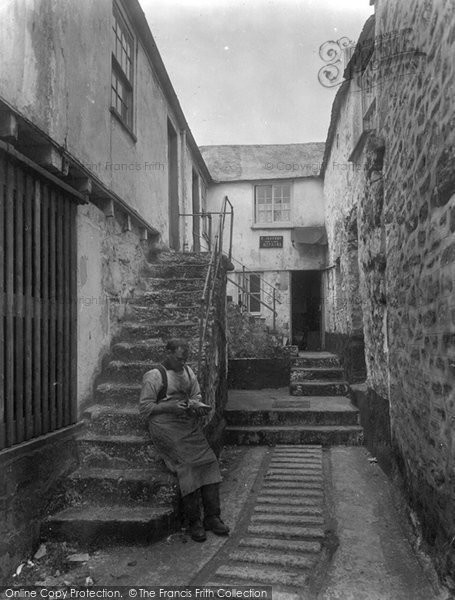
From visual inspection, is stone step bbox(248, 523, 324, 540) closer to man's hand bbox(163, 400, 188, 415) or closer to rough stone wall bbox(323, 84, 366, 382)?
man's hand bbox(163, 400, 188, 415)

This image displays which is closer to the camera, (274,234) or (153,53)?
(153,53)

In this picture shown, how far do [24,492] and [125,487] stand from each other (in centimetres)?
88

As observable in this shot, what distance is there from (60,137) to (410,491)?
461cm

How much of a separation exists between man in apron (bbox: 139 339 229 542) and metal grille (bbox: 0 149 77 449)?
2.87 ft

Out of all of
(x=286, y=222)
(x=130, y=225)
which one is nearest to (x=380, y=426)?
(x=130, y=225)

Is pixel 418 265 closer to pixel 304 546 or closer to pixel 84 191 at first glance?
pixel 304 546

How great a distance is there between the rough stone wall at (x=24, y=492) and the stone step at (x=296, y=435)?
3298 mm

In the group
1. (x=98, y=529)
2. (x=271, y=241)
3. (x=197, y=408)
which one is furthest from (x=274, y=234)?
(x=98, y=529)

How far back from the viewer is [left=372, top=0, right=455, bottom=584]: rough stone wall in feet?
10.8

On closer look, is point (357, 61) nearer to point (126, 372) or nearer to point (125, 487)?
point (126, 372)

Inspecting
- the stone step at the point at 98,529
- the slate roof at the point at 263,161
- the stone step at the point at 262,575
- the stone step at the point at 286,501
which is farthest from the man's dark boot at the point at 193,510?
the slate roof at the point at 263,161

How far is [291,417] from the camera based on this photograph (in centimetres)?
761

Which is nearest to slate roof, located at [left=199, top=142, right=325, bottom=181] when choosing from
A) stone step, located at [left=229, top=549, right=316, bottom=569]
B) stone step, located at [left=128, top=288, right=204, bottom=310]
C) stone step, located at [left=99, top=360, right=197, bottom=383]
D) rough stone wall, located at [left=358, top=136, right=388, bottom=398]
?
rough stone wall, located at [left=358, top=136, right=388, bottom=398]

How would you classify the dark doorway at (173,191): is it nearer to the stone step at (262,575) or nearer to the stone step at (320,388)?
the stone step at (320,388)
